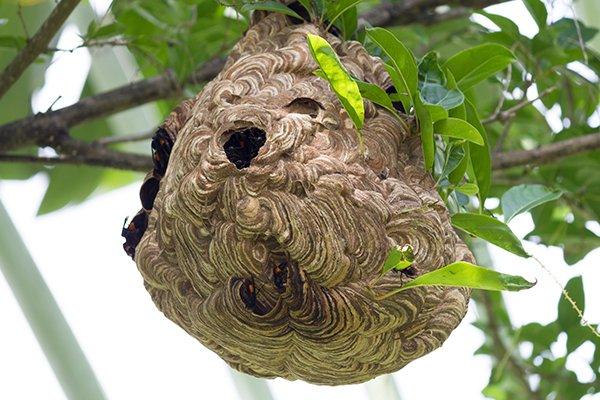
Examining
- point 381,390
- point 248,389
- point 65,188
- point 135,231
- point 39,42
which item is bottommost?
point 381,390

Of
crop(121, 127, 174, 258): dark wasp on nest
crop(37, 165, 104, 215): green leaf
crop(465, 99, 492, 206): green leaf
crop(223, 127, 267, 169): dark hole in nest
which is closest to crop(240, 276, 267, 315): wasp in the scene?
crop(223, 127, 267, 169): dark hole in nest

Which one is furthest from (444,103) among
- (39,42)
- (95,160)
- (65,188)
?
(65,188)

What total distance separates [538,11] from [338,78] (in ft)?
2.55

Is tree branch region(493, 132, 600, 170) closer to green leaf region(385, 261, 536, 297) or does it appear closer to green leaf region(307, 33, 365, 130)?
green leaf region(307, 33, 365, 130)

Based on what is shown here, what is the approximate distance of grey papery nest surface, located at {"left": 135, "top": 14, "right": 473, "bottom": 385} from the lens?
138cm

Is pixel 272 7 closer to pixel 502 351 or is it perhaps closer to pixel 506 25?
pixel 506 25

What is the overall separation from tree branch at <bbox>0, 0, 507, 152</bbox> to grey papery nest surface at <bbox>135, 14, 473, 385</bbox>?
24.0 inches

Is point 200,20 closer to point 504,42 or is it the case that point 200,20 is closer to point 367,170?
point 504,42

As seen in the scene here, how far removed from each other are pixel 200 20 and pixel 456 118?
91cm

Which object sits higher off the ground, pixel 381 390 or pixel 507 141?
pixel 507 141

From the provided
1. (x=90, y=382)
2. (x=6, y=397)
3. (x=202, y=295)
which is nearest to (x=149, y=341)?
(x=6, y=397)

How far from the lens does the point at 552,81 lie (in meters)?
2.27

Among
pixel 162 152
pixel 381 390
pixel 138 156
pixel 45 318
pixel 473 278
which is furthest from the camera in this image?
pixel 381 390

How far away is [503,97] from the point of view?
6.77 feet
